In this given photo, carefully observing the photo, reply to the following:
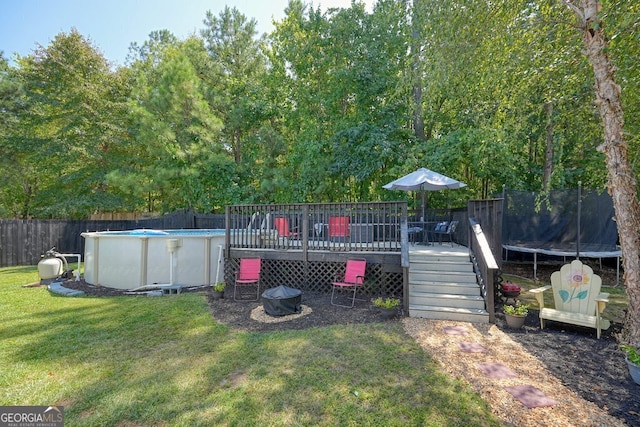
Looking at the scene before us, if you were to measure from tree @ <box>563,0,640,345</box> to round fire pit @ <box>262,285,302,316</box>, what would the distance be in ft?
15.7

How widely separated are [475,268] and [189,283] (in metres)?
6.75

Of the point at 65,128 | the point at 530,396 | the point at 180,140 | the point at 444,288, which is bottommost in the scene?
the point at 530,396

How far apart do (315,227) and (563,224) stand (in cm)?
735

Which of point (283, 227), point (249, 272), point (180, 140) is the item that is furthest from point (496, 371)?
point (180, 140)

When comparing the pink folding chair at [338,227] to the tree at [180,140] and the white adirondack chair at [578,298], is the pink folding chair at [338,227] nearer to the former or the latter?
the white adirondack chair at [578,298]

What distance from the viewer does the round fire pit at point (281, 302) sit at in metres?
5.46

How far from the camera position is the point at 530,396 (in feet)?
9.91

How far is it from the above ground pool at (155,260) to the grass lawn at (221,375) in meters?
2.34

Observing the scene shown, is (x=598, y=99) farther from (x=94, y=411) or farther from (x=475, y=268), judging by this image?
(x=94, y=411)

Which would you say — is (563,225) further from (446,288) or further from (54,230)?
(54,230)

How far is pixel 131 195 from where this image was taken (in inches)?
696

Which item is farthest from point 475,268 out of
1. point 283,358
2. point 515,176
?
point 515,176

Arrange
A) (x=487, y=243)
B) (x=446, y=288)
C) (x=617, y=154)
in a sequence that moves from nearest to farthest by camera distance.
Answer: (x=617, y=154) → (x=446, y=288) → (x=487, y=243)
